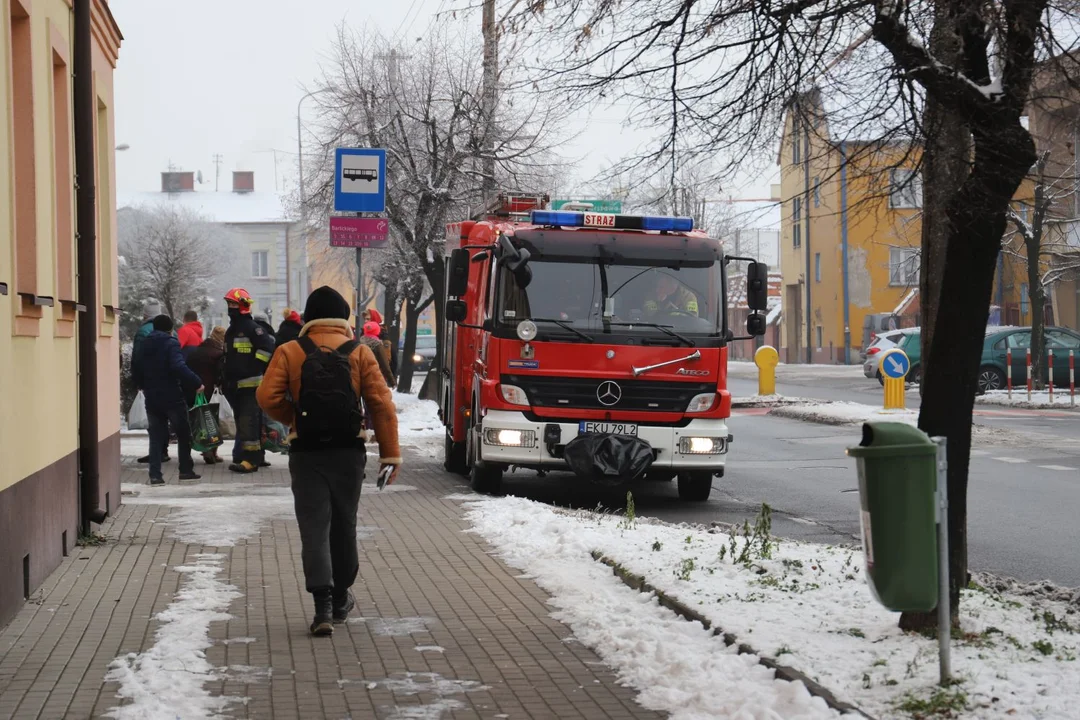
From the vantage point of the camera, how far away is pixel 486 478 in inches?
575

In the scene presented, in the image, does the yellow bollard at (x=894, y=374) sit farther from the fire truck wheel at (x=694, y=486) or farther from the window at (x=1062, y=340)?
the fire truck wheel at (x=694, y=486)

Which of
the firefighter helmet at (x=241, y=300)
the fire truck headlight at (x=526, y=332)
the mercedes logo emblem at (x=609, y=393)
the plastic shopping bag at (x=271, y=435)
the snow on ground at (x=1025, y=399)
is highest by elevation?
the firefighter helmet at (x=241, y=300)

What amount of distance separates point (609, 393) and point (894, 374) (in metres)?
13.1

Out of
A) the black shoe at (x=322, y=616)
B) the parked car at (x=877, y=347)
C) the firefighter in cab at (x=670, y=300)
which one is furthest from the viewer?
the parked car at (x=877, y=347)

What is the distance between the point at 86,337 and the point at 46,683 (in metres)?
5.18

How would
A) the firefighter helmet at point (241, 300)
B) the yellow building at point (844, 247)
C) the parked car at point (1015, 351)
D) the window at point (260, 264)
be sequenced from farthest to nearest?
the window at point (260, 264) → the parked car at point (1015, 351) → the firefighter helmet at point (241, 300) → the yellow building at point (844, 247)

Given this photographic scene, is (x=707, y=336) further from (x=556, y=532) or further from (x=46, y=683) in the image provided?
(x=46, y=683)

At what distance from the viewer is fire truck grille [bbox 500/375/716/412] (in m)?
13.6

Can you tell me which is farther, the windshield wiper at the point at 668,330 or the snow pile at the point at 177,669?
the windshield wiper at the point at 668,330

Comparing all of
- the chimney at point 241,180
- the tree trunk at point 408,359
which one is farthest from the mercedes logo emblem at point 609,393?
the chimney at point 241,180

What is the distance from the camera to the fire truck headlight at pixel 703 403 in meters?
13.8

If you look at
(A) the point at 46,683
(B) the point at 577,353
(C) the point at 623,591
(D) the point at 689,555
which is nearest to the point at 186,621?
(A) the point at 46,683

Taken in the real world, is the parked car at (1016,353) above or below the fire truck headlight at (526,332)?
below

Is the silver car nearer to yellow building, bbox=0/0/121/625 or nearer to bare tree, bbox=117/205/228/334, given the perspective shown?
bare tree, bbox=117/205/228/334
